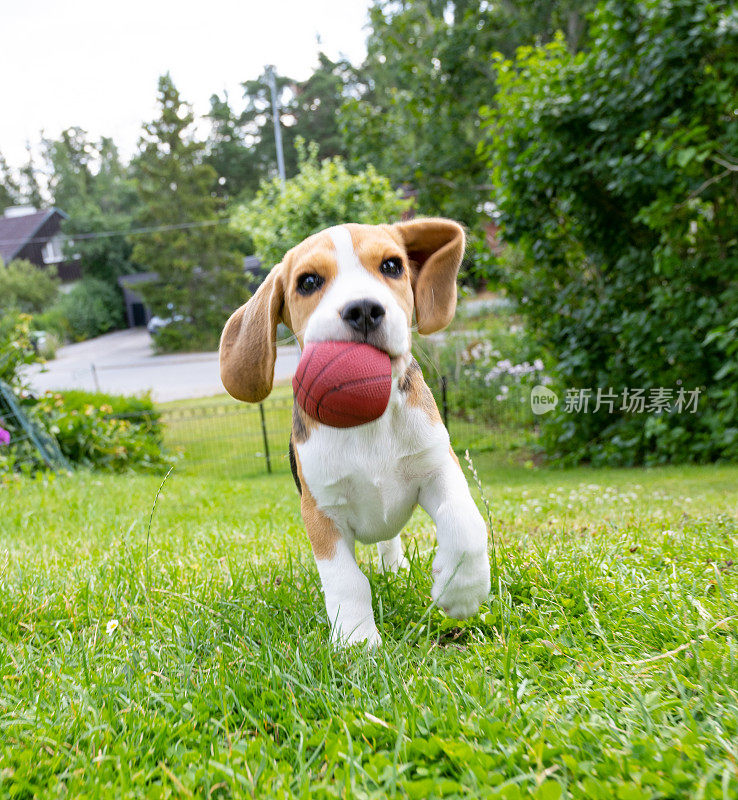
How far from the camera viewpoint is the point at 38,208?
7056 cm

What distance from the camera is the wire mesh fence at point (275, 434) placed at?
37.5ft

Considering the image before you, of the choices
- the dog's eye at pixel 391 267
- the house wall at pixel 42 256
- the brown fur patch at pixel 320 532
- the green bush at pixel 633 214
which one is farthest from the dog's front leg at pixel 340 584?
the house wall at pixel 42 256

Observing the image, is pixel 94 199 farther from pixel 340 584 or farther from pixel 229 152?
pixel 340 584

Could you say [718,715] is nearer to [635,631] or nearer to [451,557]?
[635,631]

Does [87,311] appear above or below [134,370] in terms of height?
above

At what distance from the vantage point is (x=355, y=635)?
245 centimetres

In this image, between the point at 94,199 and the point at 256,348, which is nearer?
the point at 256,348

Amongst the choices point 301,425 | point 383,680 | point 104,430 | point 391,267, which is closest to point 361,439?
point 301,425

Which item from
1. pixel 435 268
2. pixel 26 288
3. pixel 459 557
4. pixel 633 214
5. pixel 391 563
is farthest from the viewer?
pixel 26 288

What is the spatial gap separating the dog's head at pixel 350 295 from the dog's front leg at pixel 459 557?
606 mm

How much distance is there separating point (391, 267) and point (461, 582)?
3.93ft

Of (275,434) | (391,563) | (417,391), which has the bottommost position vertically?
(275,434)

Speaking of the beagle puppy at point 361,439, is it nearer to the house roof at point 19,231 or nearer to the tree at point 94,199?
the tree at point 94,199

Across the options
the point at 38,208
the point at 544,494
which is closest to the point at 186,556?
the point at 544,494
